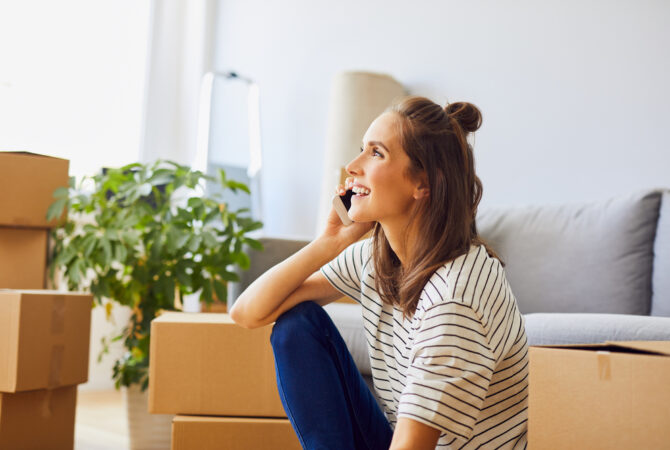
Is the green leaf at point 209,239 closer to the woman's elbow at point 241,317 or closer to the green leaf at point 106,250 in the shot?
the green leaf at point 106,250

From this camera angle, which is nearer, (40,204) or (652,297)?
(652,297)

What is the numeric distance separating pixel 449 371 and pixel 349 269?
0.37 metres

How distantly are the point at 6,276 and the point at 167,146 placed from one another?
1.36 metres

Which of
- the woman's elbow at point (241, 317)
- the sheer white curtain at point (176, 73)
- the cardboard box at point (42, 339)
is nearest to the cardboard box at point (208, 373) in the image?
the woman's elbow at point (241, 317)

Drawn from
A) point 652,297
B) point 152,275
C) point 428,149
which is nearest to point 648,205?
point 652,297

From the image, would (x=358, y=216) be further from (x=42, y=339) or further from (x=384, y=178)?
(x=42, y=339)

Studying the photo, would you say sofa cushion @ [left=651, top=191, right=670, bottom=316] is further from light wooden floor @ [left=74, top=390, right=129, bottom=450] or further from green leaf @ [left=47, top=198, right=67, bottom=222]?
green leaf @ [left=47, top=198, right=67, bottom=222]

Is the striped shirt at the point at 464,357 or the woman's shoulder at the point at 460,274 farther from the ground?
the woman's shoulder at the point at 460,274

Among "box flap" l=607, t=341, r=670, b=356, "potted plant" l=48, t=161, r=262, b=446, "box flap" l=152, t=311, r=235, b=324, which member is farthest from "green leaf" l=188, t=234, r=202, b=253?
"box flap" l=607, t=341, r=670, b=356

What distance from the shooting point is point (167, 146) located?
10.5 feet

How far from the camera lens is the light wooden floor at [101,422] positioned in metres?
1.99

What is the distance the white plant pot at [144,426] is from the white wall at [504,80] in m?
1.24

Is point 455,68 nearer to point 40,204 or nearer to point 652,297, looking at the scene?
point 652,297

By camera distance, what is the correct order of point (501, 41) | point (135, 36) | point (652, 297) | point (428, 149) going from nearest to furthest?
point (428, 149) → point (652, 297) → point (501, 41) → point (135, 36)
